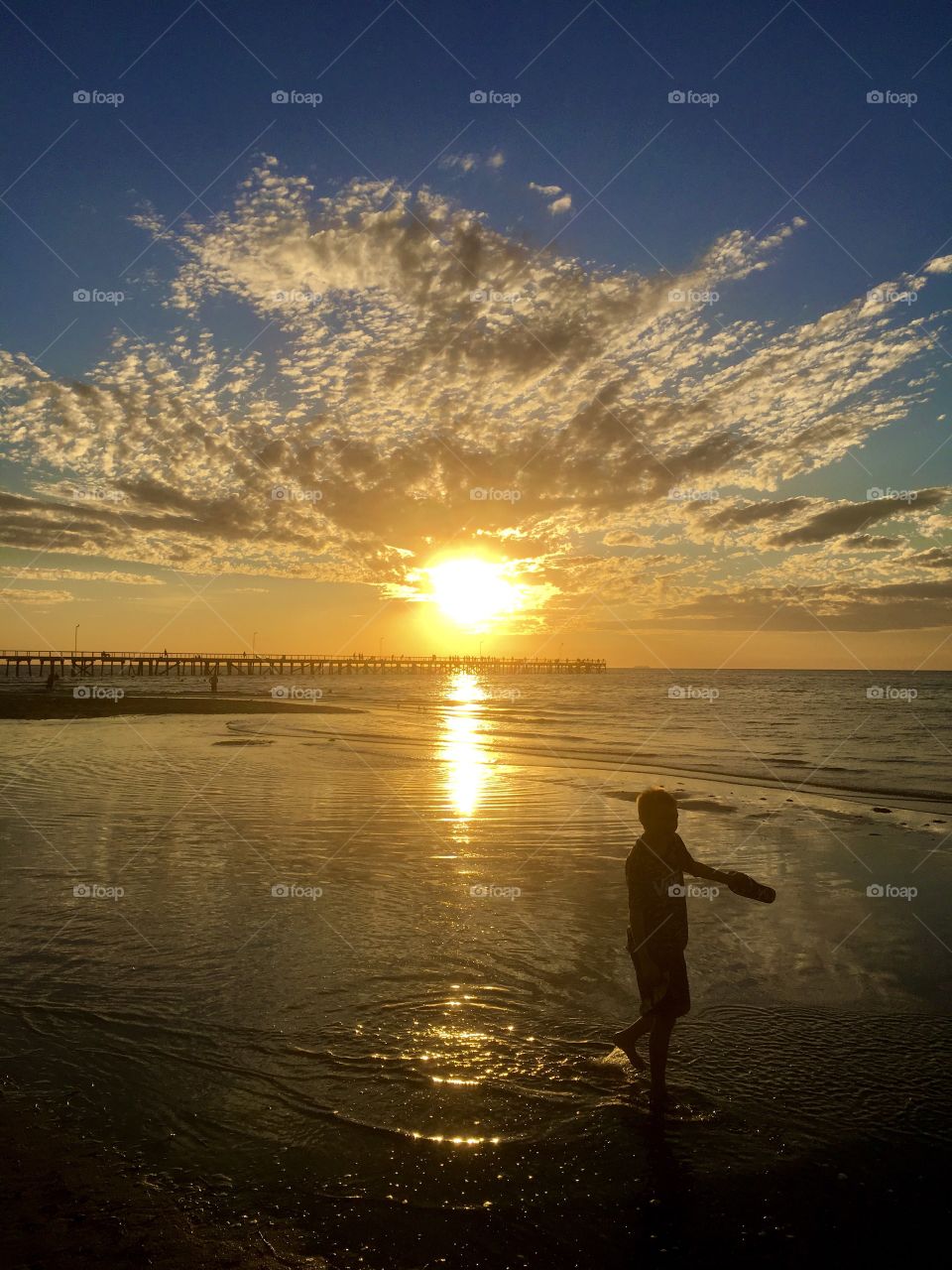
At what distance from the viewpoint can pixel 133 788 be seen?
1694cm

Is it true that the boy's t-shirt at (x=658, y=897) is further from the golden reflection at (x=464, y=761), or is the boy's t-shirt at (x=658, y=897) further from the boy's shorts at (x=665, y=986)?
the golden reflection at (x=464, y=761)

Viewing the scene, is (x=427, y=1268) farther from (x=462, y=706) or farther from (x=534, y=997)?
(x=462, y=706)

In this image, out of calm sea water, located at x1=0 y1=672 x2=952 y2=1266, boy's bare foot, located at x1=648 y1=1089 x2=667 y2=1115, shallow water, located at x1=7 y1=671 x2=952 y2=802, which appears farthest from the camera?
shallow water, located at x1=7 y1=671 x2=952 y2=802

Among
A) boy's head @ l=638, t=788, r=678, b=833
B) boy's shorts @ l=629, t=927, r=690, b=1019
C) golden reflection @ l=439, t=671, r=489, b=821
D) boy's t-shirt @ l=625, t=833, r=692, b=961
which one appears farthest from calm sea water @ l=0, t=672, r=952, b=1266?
boy's head @ l=638, t=788, r=678, b=833

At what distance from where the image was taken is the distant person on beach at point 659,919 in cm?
522

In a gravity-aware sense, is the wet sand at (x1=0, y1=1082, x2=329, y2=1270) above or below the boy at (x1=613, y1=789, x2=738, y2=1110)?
below

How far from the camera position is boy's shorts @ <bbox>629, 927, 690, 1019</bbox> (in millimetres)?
5227

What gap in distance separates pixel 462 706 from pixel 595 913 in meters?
49.9

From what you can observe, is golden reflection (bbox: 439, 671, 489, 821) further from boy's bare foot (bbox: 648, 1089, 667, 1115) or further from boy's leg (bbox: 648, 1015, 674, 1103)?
boy's bare foot (bbox: 648, 1089, 667, 1115)

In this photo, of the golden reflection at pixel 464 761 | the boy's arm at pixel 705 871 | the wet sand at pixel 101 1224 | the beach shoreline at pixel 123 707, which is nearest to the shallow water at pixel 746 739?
the golden reflection at pixel 464 761

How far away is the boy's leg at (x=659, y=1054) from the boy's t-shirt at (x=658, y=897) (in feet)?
1.31

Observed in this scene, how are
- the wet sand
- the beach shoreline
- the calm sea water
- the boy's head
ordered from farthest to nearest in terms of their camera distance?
the beach shoreline → the boy's head → the calm sea water → the wet sand

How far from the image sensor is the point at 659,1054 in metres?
5.11

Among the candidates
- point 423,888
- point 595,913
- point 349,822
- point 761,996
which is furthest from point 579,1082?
point 349,822
